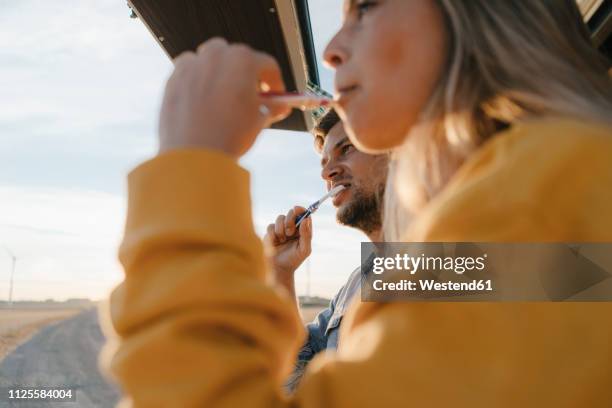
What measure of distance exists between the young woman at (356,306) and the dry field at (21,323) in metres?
18.3

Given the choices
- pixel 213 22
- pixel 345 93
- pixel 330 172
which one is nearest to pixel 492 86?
pixel 345 93

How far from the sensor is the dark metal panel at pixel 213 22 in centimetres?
181

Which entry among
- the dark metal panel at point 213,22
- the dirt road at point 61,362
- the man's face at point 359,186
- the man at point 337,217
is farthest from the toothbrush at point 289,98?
the dirt road at point 61,362

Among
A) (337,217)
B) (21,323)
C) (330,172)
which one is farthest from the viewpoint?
(21,323)

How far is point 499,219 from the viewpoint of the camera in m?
0.47

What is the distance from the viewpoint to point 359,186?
2.59m

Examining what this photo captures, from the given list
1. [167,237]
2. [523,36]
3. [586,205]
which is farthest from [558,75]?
[167,237]

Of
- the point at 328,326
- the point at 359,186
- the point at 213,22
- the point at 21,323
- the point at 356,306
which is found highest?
the point at 213,22

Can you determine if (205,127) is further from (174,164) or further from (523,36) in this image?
(523,36)

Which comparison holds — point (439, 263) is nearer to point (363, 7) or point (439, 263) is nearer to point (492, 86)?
point (492, 86)

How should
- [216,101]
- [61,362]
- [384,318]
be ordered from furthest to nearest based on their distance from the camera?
1. [61,362]
2. [216,101]
3. [384,318]

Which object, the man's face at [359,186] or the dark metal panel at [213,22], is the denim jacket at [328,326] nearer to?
the man's face at [359,186]

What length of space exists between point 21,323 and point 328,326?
31938 millimetres

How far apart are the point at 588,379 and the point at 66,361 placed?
2110 cm
